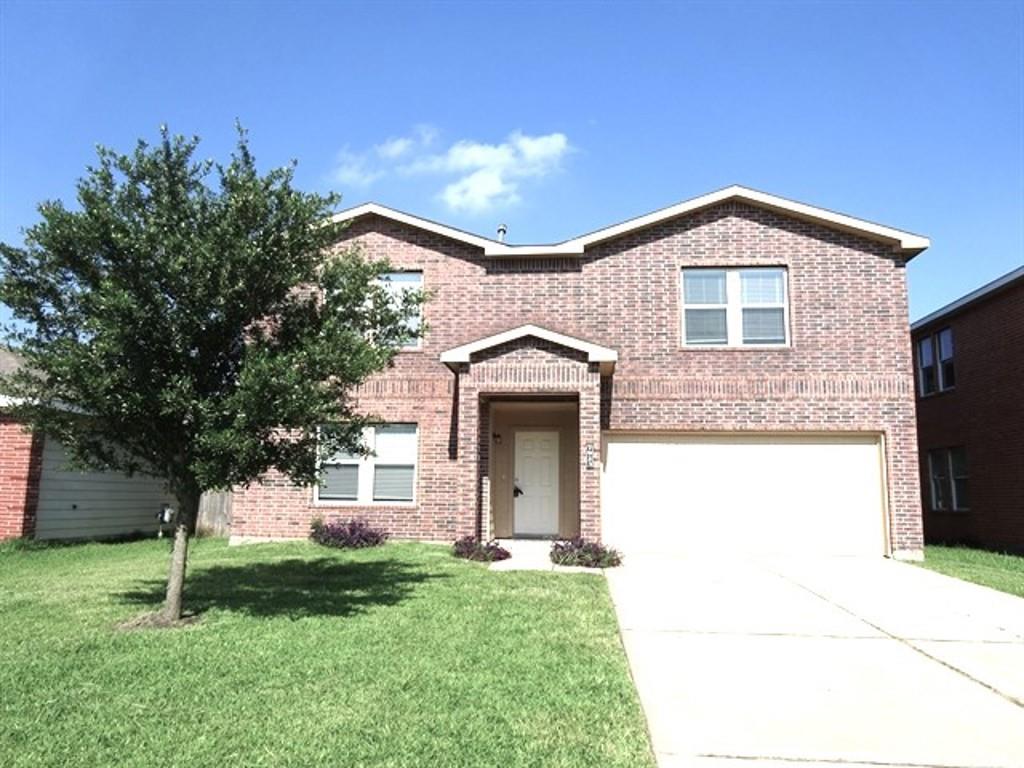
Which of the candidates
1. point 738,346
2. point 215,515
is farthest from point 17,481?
point 738,346

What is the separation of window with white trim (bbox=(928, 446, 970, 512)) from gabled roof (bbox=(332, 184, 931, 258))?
7675 millimetres

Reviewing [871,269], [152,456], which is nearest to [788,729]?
[152,456]

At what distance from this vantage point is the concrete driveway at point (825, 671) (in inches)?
173

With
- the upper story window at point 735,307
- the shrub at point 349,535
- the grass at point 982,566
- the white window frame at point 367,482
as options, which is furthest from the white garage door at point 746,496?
the shrub at point 349,535

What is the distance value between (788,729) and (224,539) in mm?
13750

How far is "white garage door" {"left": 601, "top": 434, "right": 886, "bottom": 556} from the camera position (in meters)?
13.4

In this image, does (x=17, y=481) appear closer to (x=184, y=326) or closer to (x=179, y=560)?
(x=179, y=560)

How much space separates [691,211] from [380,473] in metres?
7.52

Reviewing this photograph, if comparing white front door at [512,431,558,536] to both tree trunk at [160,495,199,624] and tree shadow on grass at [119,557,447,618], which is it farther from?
tree trunk at [160,495,199,624]

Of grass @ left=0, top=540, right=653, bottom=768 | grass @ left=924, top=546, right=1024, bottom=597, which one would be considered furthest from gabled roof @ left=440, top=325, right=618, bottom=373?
grass @ left=924, top=546, right=1024, bottom=597

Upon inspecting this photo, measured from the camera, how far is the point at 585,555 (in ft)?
37.4

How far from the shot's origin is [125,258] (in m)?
7.26

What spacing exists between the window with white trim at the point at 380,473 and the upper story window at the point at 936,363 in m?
13.7

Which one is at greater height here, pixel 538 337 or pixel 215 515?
pixel 538 337
